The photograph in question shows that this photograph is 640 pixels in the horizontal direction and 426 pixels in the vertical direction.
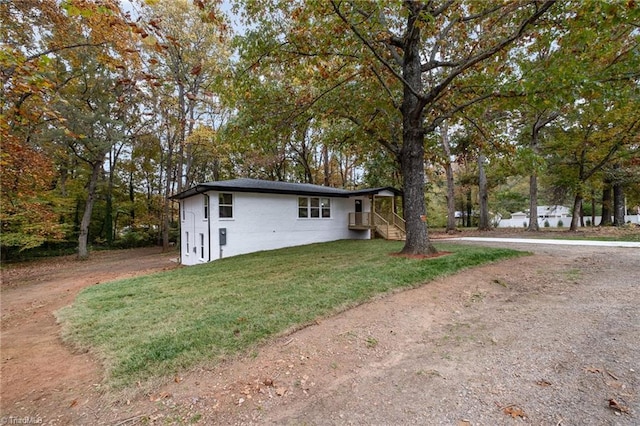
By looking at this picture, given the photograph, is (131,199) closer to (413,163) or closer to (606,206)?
(413,163)

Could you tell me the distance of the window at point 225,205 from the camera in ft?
40.2

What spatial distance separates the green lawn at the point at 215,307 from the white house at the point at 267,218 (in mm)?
4529

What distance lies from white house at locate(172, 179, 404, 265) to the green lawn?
4.53m

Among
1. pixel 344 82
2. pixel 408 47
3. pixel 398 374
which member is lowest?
pixel 398 374

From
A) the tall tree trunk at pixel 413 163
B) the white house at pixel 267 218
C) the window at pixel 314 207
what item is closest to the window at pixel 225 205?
the white house at pixel 267 218

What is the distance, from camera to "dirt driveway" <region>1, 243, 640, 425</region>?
2.32 metres

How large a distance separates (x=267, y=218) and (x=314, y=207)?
298 centimetres

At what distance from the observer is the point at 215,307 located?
15.5 feet

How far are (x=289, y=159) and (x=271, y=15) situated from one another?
63.2 ft

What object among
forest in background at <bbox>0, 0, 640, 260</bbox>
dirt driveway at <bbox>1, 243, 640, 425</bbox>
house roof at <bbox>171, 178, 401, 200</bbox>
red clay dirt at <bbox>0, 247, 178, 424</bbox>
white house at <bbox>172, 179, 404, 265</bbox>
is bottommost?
red clay dirt at <bbox>0, 247, 178, 424</bbox>

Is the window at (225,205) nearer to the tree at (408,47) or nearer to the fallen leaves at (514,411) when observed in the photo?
the tree at (408,47)

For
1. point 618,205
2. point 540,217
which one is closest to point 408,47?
point 618,205

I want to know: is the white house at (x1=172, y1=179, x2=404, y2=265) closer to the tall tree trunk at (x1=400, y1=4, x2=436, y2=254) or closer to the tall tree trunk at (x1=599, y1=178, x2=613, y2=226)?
the tall tree trunk at (x1=400, y1=4, x2=436, y2=254)

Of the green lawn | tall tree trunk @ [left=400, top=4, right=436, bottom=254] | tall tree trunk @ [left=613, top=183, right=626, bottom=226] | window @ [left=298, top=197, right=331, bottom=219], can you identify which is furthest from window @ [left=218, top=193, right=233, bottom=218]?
tall tree trunk @ [left=613, top=183, right=626, bottom=226]
